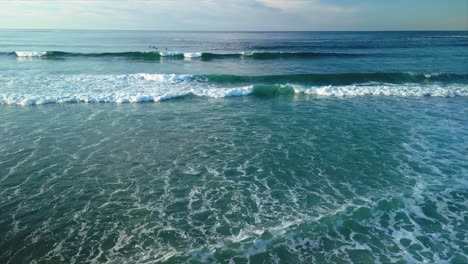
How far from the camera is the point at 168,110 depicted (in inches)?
653

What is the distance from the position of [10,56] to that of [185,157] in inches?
1671

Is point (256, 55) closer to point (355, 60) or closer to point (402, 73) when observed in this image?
point (355, 60)

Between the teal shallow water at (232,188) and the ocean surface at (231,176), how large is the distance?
0.04 meters

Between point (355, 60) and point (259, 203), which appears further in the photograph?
point (355, 60)

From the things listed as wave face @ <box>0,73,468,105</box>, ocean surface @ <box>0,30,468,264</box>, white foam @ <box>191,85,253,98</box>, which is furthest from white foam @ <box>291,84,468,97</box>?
white foam @ <box>191,85,253,98</box>

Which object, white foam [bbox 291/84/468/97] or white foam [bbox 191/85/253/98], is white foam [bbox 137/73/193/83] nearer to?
white foam [bbox 191/85/253/98]

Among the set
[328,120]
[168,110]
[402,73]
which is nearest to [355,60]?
[402,73]

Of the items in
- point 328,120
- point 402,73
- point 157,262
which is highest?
point 402,73

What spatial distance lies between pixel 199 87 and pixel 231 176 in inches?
552

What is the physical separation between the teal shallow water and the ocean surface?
0.13ft

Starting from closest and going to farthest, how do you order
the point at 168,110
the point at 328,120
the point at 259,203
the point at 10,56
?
the point at 259,203 → the point at 328,120 → the point at 168,110 → the point at 10,56

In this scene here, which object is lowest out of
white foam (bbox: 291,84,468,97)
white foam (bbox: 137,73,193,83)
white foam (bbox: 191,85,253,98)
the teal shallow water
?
the teal shallow water

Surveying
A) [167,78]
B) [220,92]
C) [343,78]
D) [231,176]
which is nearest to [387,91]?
[343,78]

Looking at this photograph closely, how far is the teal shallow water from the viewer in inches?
254
